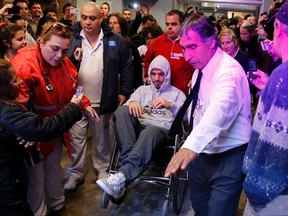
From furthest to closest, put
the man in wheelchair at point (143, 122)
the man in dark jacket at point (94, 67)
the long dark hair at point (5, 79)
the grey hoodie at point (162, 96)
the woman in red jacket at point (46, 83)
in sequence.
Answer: the man in dark jacket at point (94, 67)
the grey hoodie at point (162, 96)
the man in wheelchair at point (143, 122)
the woman in red jacket at point (46, 83)
the long dark hair at point (5, 79)

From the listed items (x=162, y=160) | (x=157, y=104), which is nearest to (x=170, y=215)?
(x=162, y=160)

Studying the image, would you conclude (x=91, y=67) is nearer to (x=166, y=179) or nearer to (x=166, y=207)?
(x=166, y=179)

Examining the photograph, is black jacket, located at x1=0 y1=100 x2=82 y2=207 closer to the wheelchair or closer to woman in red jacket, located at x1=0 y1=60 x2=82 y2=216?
woman in red jacket, located at x1=0 y1=60 x2=82 y2=216

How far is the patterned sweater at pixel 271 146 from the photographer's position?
42.3 inches

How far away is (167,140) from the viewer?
2.74 meters

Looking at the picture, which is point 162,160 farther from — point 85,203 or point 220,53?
point 220,53

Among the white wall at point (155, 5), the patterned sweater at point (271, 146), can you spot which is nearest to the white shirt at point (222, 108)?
the patterned sweater at point (271, 146)

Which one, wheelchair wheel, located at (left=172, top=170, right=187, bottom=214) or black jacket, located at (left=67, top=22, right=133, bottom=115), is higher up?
black jacket, located at (left=67, top=22, right=133, bottom=115)

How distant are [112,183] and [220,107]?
1.01 m

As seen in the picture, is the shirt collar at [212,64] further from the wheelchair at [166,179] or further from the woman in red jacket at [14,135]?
the wheelchair at [166,179]

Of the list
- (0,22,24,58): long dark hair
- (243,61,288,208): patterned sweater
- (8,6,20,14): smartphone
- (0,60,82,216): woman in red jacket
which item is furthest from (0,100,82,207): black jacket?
(8,6,20,14): smartphone

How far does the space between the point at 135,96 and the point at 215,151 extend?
4.88 ft

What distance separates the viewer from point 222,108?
56.9 inches

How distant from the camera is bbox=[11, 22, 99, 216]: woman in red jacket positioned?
2039 millimetres
